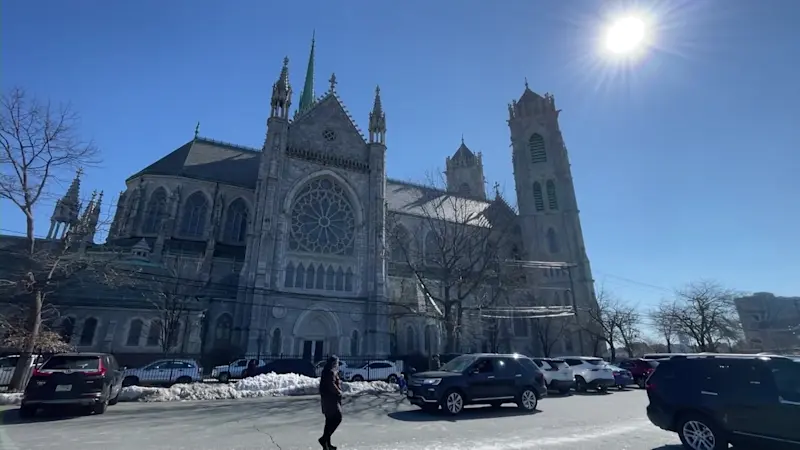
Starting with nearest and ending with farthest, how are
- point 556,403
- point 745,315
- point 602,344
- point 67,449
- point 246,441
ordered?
point 67,449, point 246,441, point 556,403, point 602,344, point 745,315

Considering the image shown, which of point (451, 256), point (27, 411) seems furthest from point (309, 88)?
point (27, 411)

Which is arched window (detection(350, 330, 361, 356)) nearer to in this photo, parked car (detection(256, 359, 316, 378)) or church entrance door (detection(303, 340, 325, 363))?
church entrance door (detection(303, 340, 325, 363))

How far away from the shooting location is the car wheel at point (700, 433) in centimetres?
639

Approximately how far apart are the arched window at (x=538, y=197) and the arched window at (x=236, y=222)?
32.8m

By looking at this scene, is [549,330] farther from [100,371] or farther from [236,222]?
[100,371]

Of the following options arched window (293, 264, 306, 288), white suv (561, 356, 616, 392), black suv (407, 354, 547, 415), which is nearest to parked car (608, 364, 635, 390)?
white suv (561, 356, 616, 392)

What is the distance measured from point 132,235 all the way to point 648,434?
123 feet

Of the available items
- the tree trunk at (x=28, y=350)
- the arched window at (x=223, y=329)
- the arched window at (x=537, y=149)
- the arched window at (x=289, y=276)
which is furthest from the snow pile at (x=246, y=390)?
the arched window at (x=537, y=149)

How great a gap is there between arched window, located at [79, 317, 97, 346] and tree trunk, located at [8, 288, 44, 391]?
12333 millimetres

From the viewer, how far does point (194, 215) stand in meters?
35.1

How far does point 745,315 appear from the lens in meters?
69.8

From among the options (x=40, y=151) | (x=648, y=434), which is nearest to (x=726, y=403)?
(x=648, y=434)

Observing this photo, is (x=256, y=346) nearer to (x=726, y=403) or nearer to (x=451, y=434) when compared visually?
(x=451, y=434)

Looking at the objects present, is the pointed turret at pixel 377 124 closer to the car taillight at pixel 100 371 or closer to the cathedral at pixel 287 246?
the cathedral at pixel 287 246
